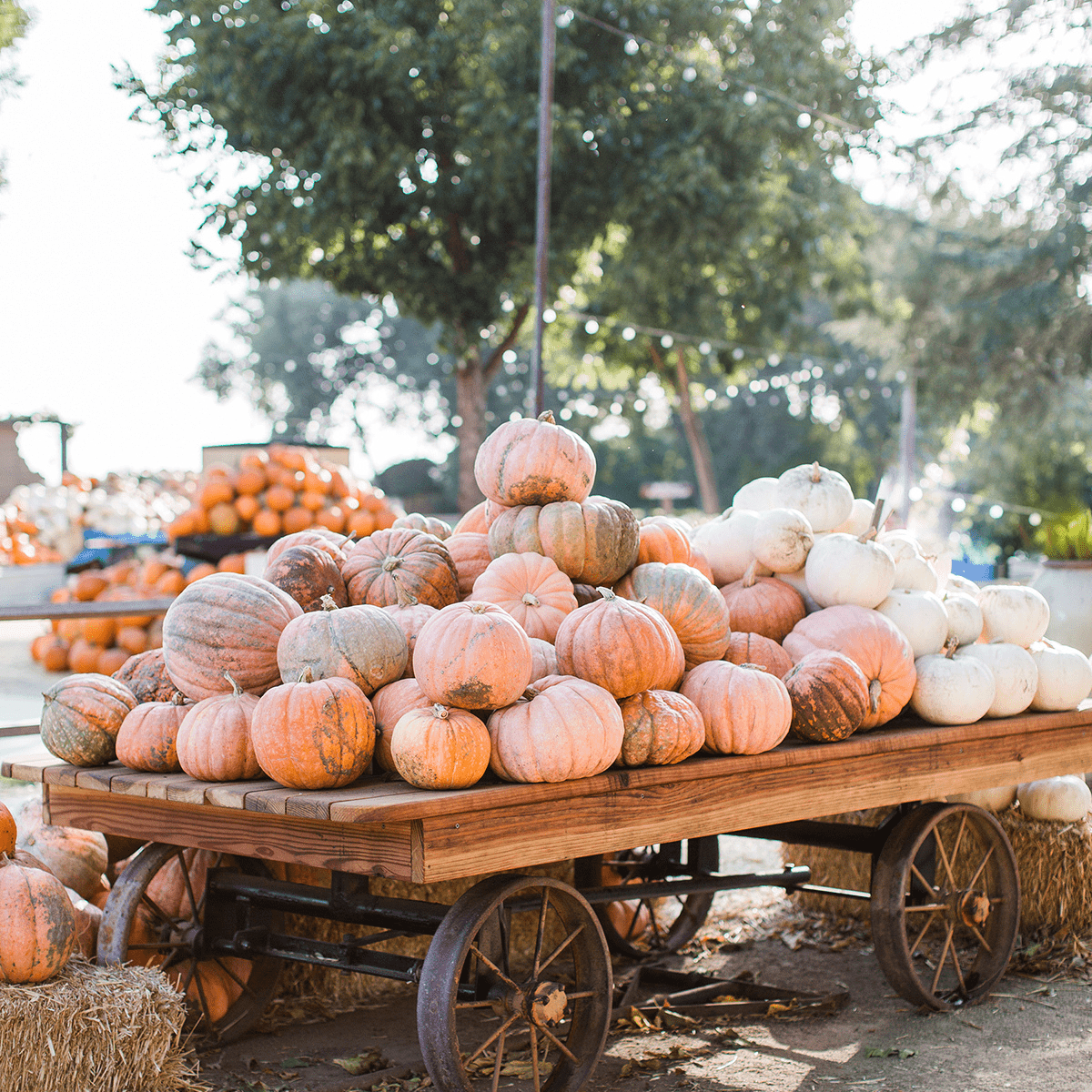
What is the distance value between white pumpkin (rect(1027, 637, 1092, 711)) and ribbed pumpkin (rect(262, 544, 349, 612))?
247 centimetres

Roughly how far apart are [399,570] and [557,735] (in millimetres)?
1081

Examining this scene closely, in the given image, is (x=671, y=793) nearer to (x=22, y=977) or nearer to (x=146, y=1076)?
(x=146, y=1076)

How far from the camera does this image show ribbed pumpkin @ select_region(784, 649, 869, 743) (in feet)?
10.9

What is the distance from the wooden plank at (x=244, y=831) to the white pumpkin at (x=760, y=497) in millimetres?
2375

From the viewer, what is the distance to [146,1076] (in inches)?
105

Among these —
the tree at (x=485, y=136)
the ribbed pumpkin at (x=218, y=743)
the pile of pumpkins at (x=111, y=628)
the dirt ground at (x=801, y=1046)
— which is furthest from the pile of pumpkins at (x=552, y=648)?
the tree at (x=485, y=136)

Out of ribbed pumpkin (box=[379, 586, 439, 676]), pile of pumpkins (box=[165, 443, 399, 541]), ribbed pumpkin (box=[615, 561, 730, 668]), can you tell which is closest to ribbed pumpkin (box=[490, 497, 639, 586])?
ribbed pumpkin (box=[615, 561, 730, 668])

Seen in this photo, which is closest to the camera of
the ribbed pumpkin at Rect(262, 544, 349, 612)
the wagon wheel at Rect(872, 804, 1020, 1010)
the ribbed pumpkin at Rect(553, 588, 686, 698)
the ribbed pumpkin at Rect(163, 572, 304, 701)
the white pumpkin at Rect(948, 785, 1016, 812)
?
the ribbed pumpkin at Rect(553, 588, 686, 698)

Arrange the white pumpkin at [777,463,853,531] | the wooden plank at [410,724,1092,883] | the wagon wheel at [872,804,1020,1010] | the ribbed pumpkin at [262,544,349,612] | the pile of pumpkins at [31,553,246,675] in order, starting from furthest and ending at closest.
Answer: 1. the pile of pumpkins at [31,553,246,675]
2. the white pumpkin at [777,463,853,531]
3. the wagon wheel at [872,804,1020,1010]
4. the ribbed pumpkin at [262,544,349,612]
5. the wooden plank at [410,724,1092,883]

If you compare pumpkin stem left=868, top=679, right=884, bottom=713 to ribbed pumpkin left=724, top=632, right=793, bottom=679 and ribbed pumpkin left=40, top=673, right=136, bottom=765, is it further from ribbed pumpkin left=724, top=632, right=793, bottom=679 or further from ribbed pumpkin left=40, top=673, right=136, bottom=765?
ribbed pumpkin left=40, top=673, right=136, bottom=765

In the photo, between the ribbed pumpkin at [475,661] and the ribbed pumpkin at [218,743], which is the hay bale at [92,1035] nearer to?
the ribbed pumpkin at [218,743]

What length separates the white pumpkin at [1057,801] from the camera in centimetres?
452

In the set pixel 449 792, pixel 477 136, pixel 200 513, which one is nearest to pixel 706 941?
pixel 449 792

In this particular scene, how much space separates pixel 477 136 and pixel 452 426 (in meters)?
31.7
